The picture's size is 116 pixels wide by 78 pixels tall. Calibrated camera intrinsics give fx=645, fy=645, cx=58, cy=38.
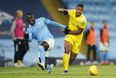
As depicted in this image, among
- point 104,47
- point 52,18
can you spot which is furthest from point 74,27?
point 104,47

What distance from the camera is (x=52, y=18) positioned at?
3052 centimetres

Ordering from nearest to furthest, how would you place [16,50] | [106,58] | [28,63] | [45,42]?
[45,42], [16,50], [28,63], [106,58]

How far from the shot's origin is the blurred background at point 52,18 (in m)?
29.3

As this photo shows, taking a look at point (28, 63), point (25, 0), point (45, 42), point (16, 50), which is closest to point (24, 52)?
point (16, 50)

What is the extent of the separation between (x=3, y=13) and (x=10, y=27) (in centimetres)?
72

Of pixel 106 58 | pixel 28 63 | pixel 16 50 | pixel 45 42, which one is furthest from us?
pixel 106 58

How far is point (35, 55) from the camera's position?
2942 cm

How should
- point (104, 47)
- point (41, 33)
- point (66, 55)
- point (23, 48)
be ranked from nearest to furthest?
point (66, 55)
point (41, 33)
point (23, 48)
point (104, 47)

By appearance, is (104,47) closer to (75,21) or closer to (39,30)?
(39,30)

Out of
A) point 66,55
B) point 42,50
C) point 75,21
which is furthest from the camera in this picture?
point 42,50

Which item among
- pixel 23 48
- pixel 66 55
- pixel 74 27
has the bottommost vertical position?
pixel 66 55

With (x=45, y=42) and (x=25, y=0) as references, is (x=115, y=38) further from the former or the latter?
(x=45, y=42)

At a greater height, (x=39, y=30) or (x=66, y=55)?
(x=39, y=30)

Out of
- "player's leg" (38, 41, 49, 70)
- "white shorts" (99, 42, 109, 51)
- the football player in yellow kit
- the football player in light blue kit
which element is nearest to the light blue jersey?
the football player in light blue kit
